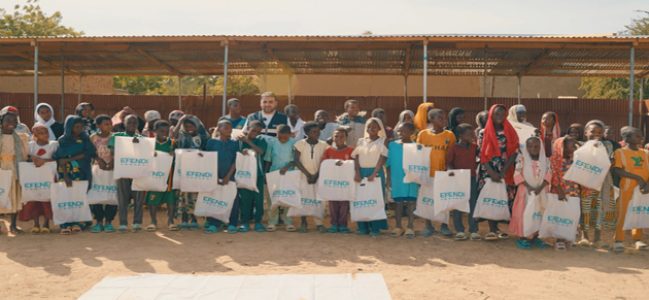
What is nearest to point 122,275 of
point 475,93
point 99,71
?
point 99,71

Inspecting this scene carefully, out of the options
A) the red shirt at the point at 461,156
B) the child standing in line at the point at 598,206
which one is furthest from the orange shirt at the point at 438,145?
the child standing in line at the point at 598,206

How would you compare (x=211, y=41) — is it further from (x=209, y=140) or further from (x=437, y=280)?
(x=437, y=280)

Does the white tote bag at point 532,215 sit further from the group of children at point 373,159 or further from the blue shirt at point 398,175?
the blue shirt at point 398,175

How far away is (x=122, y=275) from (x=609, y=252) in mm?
5000

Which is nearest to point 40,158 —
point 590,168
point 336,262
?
point 336,262

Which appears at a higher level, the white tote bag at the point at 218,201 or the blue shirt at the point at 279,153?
the blue shirt at the point at 279,153

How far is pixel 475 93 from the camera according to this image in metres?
17.4

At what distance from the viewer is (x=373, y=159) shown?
7035mm

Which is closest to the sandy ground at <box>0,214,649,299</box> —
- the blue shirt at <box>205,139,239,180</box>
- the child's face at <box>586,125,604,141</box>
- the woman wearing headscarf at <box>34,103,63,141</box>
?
the blue shirt at <box>205,139,239,180</box>

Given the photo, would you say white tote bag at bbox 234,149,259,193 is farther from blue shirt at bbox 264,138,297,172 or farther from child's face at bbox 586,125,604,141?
child's face at bbox 586,125,604,141

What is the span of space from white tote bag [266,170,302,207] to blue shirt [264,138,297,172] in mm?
197

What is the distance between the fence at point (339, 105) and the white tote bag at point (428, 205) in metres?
5.45

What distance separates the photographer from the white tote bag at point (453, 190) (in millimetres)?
6656

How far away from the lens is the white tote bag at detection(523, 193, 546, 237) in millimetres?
6508
